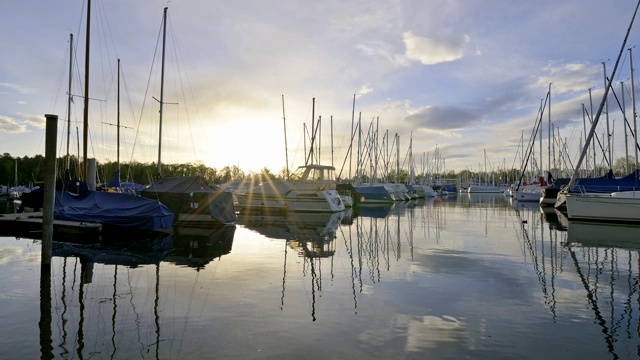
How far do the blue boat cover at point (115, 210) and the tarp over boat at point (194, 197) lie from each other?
3.06 meters

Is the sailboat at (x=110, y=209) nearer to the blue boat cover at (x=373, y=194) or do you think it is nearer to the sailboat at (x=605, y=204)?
the sailboat at (x=605, y=204)

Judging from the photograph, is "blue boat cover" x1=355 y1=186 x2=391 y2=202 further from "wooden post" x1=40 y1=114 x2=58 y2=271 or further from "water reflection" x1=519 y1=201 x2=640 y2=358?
"wooden post" x1=40 y1=114 x2=58 y2=271

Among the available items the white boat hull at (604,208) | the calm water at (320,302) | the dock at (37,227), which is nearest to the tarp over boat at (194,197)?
the dock at (37,227)

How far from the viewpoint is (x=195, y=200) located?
21.5 m

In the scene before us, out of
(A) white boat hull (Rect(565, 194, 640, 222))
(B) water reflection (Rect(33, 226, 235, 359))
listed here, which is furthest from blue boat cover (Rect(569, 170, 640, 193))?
(B) water reflection (Rect(33, 226, 235, 359))

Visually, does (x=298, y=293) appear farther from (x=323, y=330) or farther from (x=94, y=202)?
(x=94, y=202)

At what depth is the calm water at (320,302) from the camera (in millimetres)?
5789

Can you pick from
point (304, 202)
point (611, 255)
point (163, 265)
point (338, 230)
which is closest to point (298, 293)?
point (163, 265)

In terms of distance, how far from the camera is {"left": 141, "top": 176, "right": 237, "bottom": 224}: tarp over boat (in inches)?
848

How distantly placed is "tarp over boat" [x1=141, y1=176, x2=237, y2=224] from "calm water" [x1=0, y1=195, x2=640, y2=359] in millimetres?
6364

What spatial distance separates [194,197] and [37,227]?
7.00 metres

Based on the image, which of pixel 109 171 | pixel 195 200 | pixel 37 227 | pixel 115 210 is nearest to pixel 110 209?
pixel 115 210

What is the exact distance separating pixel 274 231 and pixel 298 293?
39.7ft

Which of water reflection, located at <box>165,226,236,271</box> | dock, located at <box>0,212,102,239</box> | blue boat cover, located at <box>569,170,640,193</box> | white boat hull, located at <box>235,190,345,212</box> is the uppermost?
blue boat cover, located at <box>569,170,640,193</box>
